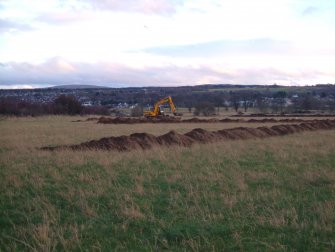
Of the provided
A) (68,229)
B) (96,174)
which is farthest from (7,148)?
(68,229)

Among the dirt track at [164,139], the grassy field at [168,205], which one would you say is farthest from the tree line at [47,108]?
the grassy field at [168,205]

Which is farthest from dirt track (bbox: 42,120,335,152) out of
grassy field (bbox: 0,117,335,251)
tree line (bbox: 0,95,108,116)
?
tree line (bbox: 0,95,108,116)

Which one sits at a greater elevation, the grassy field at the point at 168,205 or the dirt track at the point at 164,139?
the grassy field at the point at 168,205

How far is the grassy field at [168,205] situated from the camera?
629 cm

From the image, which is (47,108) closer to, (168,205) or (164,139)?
(164,139)

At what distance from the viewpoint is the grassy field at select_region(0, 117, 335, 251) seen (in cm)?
629

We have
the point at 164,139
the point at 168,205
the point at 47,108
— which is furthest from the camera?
the point at 47,108

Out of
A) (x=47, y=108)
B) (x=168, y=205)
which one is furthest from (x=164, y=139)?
(x=47, y=108)

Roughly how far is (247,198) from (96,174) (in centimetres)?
498

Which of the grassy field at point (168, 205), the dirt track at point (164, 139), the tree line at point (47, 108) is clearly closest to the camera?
the grassy field at point (168, 205)

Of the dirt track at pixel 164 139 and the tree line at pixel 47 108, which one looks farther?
the tree line at pixel 47 108

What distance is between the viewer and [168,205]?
840cm

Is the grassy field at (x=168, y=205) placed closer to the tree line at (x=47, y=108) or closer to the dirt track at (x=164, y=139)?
the dirt track at (x=164, y=139)

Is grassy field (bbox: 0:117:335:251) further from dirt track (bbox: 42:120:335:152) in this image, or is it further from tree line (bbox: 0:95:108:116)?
A: tree line (bbox: 0:95:108:116)
